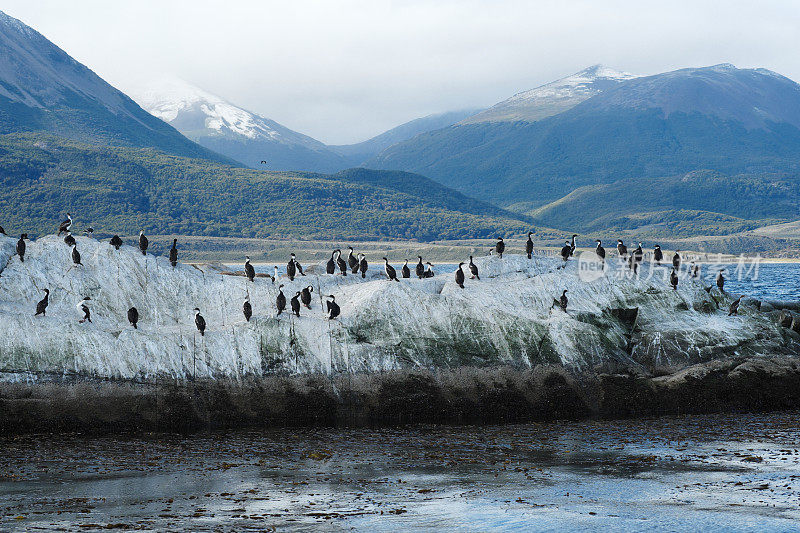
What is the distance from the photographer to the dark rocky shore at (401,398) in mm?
27703

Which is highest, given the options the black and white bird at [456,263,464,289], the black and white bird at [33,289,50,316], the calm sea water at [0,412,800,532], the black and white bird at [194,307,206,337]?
the black and white bird at [456,263,464,289]

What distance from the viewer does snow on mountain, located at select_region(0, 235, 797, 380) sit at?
2880 cm

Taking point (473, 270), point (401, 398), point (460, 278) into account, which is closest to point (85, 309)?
point (401, 398)

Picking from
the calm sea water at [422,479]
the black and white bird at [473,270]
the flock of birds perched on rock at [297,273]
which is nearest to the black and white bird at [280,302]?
the flock of birds perched on rock at [297,273]

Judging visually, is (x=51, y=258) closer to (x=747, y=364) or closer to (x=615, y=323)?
(x=615, y=323)

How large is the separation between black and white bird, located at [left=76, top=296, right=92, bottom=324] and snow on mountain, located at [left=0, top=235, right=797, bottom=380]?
0.71 ft

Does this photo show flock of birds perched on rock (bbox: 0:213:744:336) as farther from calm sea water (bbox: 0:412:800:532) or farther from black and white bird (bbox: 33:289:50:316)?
calm sea water (bbox: 0:412:800:532)

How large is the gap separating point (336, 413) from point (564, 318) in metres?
9.60

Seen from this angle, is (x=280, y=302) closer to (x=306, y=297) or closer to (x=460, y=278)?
(x=306, y=297)

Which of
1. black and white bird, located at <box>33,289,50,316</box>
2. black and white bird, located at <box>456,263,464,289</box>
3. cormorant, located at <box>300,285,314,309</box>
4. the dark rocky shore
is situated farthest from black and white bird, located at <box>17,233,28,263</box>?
black and white bird, located at <box>456,263,464,289</box>

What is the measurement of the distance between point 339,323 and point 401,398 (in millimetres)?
3609

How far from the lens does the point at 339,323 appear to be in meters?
31.2

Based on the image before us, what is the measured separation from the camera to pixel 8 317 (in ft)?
93.8

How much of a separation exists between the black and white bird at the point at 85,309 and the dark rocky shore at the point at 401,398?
2.62m
